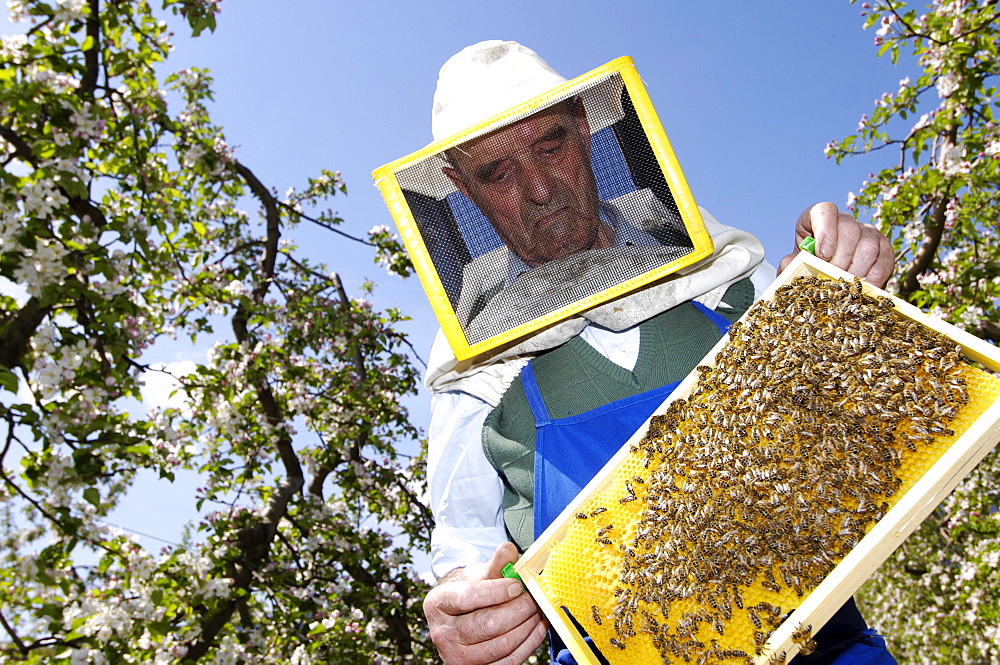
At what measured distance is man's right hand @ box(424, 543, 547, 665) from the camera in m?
1.83

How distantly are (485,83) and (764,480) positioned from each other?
1708 millimetres

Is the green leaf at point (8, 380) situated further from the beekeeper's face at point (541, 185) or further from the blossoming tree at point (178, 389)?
the beekeeper's face at point (541, 185)

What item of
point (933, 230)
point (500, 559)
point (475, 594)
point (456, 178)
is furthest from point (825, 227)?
point (933, 230)

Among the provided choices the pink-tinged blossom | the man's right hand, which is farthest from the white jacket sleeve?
the pink-tinged blossom

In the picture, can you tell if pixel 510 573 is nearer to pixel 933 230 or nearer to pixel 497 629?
pixel 497 629

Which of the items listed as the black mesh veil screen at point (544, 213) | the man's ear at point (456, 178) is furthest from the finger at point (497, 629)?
the man's ear at point (456, 178)

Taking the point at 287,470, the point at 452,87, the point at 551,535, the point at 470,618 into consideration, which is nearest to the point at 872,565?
the point at 551,535

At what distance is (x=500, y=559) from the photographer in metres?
1.84

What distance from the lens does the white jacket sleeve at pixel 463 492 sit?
2.42 m

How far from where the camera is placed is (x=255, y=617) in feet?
23.2

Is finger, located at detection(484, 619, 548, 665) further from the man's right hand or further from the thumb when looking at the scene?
the thumb

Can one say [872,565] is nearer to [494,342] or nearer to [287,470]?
[494,342]

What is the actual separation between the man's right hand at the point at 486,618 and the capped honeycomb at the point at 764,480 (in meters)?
0.16

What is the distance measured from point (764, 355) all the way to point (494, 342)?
2.80ft
